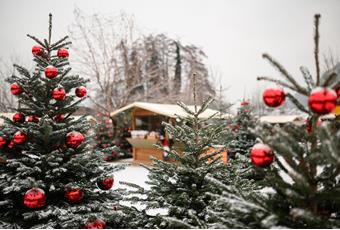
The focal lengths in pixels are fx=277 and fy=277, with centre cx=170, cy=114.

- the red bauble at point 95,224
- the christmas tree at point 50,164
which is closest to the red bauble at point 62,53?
the christmas tree at point 50,164

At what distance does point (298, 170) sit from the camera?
1.95 m

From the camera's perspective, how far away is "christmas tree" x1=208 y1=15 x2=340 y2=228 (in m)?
1.72

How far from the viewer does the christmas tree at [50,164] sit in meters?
3.51

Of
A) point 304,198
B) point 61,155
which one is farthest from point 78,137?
point 304,198

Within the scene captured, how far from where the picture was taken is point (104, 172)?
4141 mm

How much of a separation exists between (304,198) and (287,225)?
0.22 m

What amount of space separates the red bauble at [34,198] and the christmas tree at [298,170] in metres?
2.39

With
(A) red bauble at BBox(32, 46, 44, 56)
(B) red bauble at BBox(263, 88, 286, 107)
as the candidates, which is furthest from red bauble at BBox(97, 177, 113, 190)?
(B) red bauble at BBox(263, 88, 286, 107)

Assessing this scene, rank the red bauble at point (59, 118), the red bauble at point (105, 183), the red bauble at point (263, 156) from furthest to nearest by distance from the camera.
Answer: the red bauble at point (59, 118) < the red bauble at point (105, 183) < the red bauble at point (263, 156)

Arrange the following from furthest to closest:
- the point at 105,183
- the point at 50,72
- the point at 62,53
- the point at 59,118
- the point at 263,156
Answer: the point at 62,53 → the point at 59,118 → the point at 105,183 → the point at 50,72 → the point at 263,156

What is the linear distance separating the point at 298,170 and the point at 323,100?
1.77ft

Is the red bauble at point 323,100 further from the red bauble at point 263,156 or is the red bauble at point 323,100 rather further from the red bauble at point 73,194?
the red bauble at point 73,194

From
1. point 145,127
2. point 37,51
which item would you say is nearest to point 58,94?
point 37,51

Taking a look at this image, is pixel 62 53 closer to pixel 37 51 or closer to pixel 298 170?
pixel 37 51
